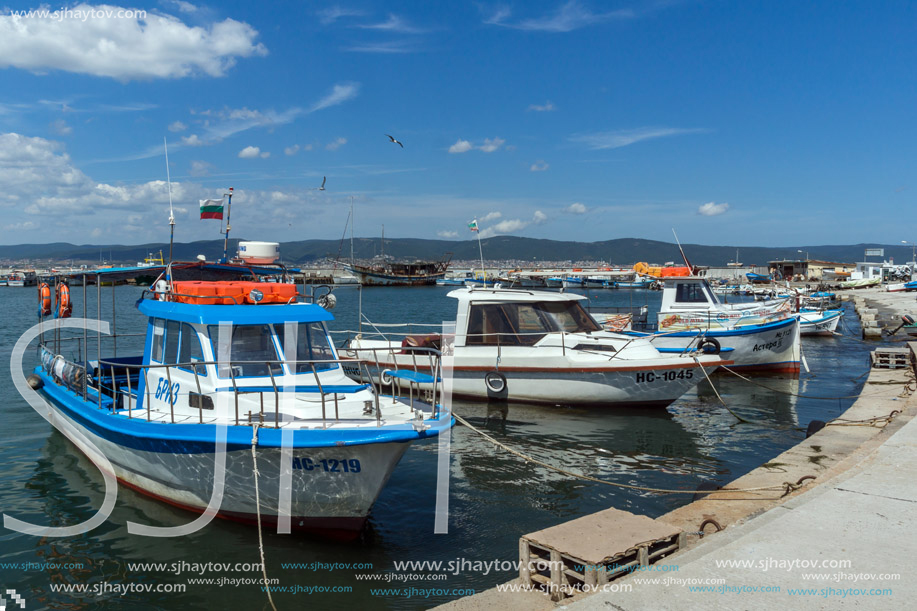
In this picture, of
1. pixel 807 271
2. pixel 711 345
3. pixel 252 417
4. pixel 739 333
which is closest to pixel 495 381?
pixel 711 345

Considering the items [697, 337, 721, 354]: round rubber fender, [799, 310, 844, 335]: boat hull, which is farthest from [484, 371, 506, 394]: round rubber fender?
[799, 310, 844, 335]: boat hull

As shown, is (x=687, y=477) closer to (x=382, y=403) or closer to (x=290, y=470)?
(x=382, y=403)

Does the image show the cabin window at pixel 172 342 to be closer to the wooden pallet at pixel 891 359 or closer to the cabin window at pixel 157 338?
the cabin window at pixel 157 338

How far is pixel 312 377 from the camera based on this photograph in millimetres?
9156

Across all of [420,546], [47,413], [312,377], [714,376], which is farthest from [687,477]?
[47,413]

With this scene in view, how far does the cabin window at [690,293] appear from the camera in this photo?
895 inches

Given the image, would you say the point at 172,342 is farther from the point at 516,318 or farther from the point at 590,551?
the point at 516,318

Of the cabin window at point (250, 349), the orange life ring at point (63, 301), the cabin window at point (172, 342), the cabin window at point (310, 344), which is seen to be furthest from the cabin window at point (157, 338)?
the orange life ring at point (63, 301)

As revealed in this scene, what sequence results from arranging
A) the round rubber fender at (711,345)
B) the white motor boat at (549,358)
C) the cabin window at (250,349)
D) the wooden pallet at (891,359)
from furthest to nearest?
the round rubber fender at (711,345)
the wooden pallet at (891,359)
the white motor boat at (549,358)
the cabin window at (250,349)

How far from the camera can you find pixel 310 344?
959cm

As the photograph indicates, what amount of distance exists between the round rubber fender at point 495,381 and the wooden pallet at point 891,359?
10505mm

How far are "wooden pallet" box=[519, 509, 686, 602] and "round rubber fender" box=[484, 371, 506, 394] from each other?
9994mm

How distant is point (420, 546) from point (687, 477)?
5.15 meters

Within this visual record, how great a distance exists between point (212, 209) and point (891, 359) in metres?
17.7
